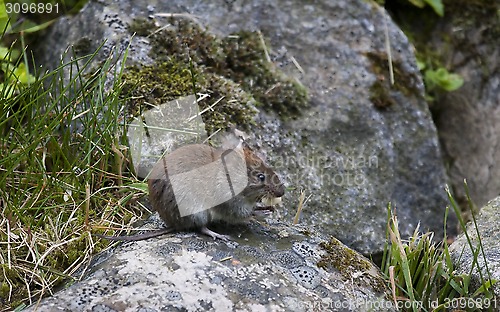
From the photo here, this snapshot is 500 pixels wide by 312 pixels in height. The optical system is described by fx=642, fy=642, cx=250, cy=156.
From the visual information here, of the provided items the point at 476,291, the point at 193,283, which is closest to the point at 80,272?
the point at 193,283

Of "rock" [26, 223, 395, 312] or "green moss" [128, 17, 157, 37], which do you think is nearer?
"rock" [26, 223, 395, 312]

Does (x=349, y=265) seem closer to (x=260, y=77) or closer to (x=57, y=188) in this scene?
(x=57, y=188)

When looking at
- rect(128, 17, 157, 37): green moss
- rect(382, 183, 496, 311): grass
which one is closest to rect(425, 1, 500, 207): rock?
rect(128, 17, 157, 37): green moss

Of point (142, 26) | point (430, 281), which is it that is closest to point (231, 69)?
point (142, 26)

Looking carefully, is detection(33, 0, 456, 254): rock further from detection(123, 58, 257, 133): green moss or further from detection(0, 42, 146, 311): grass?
detection(0, 42, 146, 311): grass

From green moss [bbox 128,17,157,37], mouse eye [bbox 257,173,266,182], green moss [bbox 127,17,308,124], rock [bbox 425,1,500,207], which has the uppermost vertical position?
green moss [bbox 128,17,157,37]

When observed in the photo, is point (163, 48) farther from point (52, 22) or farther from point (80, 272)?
point (80, 272)
